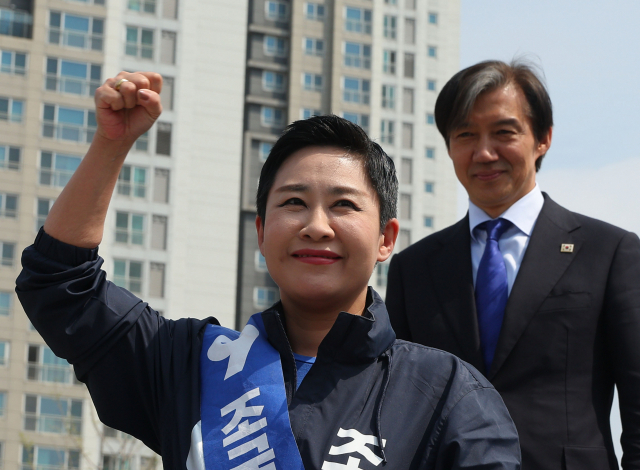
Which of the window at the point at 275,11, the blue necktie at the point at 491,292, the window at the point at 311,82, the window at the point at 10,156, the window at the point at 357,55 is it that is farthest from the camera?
the window at the point at 275,11

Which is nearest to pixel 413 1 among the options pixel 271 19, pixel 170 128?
pixel 271 19

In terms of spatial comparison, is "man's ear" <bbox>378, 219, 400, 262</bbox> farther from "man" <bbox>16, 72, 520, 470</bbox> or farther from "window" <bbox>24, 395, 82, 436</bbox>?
"window" <bbox>24, 395, 82, 436</bbox>

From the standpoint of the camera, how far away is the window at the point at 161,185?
4400 cm

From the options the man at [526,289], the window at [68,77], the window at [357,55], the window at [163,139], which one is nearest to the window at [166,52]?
the window at [163,139]

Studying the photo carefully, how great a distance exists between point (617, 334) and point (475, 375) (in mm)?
1075

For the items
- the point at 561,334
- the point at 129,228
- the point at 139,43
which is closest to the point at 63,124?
the point at 129,228

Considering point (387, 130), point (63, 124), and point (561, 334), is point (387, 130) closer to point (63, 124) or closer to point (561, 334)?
point (63, 124)

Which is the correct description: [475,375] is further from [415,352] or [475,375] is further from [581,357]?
Result: [581,357]

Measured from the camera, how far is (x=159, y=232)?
4369cm

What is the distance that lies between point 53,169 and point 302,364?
4101 cm

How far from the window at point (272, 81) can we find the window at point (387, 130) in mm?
6033

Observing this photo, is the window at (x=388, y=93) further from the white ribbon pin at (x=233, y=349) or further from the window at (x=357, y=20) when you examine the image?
the white ribbon pin at (x=233, y=349)

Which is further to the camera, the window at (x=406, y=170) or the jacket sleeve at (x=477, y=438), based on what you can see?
the window at (x=406, y=170)

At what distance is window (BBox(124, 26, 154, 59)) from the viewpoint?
45.1m
